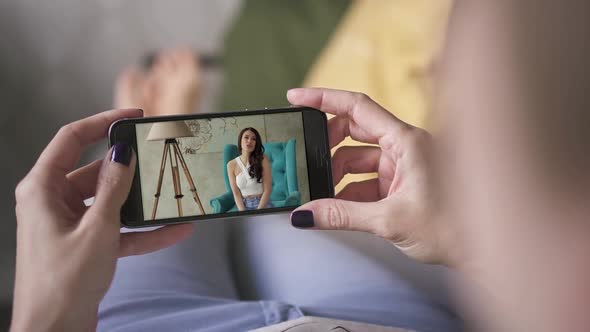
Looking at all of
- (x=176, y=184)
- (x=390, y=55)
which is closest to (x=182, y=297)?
(x=176, y=184)

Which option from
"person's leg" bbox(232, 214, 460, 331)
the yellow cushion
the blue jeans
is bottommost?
"person's leg" bbox(232, 214, 460, 331)

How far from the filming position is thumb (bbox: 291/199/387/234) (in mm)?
539

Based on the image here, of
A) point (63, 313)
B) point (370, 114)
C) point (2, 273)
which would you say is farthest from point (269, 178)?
point (2, 273)

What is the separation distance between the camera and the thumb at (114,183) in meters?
0.46

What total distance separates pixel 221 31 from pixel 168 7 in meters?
0.12

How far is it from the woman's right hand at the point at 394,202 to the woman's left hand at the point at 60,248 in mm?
173

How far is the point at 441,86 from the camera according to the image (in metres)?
0.49

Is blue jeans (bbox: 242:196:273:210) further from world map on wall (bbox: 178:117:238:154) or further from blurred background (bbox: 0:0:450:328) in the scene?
blurred background (bbox: 0:0:450:328)

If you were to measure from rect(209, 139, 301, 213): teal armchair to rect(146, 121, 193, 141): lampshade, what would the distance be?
0.15ft

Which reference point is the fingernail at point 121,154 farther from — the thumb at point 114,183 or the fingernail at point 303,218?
the fingernail at point 303,218

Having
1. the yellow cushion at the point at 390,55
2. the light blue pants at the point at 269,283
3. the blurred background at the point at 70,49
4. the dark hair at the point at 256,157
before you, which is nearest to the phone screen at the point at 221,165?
the dark hair at the point at 256,157

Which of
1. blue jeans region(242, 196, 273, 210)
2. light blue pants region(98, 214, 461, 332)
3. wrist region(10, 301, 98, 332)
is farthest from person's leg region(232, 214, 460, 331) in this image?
wrist region(10, 301, 98, 332)

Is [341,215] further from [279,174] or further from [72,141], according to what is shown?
[72,141]

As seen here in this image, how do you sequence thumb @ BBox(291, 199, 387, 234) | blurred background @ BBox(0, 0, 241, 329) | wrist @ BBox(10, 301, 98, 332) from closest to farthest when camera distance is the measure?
wrist @ BBox(10, 301, 98, 332) → thumb @ BBox(291, 199, 387, 234) → blurred background @ BBox(0, 0, 241, 329)
